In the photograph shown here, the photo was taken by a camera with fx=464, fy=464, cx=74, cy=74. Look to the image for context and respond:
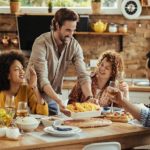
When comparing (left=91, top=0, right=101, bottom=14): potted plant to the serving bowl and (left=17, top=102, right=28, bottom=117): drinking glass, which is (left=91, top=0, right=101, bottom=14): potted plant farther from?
the serving bowl

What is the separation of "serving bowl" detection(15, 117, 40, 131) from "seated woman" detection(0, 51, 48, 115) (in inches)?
17.2

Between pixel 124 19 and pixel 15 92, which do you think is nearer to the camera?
pixel 15 92

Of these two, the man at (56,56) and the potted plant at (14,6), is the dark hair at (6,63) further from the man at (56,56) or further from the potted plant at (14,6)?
the potted plant at (14,6)

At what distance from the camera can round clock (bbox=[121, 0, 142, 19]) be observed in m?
5.96

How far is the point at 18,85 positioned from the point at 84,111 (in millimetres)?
628

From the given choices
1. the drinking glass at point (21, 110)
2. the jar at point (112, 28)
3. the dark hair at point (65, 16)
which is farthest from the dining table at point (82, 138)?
the jar at point (112, 28)

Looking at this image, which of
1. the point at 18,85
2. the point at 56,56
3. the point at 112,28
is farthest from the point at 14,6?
the point at 18,85

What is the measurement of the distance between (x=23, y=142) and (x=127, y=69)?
3.52 m

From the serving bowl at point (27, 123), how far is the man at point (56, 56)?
609 mm

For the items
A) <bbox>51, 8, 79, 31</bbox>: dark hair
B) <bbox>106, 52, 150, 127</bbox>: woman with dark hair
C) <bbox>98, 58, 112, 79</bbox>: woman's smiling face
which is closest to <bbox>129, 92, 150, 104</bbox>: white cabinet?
<bbox>98, 58, 112, 79</bbox>: woman's smiling face

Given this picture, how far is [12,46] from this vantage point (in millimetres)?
6129

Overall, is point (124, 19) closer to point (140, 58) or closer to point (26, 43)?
point (140, 58)

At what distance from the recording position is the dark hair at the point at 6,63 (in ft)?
12.2

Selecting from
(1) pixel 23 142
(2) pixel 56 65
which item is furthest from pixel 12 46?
(1) pixel 23 142
